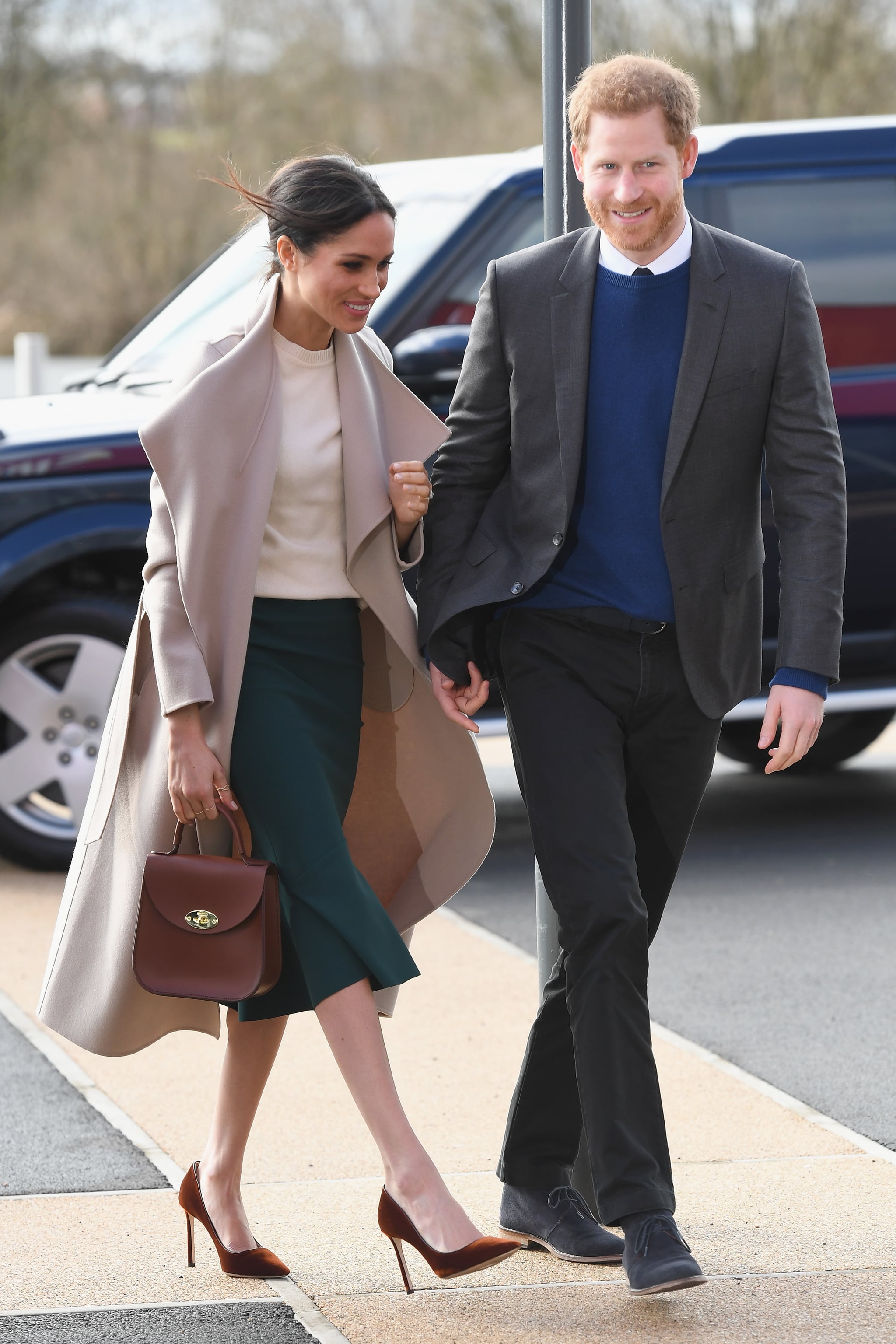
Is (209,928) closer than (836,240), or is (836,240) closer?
(209,928)

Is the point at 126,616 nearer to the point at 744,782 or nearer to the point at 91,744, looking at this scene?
the point at 91,744

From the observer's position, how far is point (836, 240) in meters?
6.80

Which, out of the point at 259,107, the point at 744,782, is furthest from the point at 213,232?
the point at 744,782

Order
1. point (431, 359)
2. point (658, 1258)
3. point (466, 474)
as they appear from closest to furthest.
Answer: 1. point (658, 1258)
2. point (466, 474)
3. point (431, 359)

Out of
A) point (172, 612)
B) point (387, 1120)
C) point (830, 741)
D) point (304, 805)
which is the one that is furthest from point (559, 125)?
point (830, 741)

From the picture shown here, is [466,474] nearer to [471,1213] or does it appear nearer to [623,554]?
[623,554]

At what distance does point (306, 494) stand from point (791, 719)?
2.87 feet

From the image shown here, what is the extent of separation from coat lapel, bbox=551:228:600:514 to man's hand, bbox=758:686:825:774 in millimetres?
468

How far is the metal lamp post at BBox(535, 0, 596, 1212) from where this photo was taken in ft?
→ 11.5

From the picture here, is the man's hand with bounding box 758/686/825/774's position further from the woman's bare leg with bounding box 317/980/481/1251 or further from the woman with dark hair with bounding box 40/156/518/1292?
the woman's bare leg with bounding box 317/980/481/1251

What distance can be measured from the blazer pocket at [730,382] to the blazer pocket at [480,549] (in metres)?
0.45

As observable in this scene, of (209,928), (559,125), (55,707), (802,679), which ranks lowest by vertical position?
(55,707)

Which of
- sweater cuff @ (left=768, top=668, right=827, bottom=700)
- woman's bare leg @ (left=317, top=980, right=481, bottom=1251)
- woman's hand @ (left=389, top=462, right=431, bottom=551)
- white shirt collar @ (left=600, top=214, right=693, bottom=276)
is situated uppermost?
white shirt collar @ (left=600, top=214, right=693, bottom=276)

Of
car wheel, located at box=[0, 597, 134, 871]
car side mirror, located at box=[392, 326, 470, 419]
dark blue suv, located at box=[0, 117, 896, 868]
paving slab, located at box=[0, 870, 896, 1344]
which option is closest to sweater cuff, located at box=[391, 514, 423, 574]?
paving slab, located at box=[0, 870, 896, 1344]
